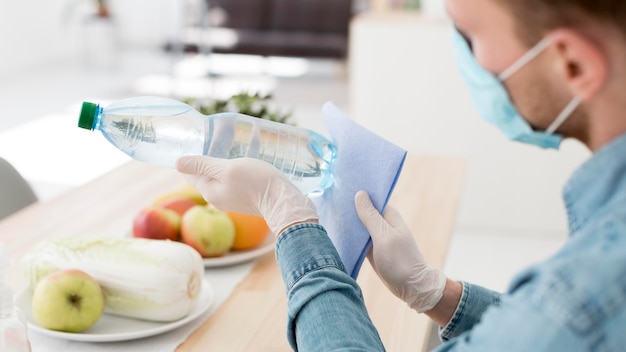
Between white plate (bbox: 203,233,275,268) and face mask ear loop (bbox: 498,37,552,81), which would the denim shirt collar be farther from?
white plate (bbox: 203,233,275,268)

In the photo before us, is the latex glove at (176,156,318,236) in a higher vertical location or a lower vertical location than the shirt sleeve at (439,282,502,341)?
higher

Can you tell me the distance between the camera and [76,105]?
5.84 meters

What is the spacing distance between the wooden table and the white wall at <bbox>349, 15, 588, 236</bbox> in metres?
1.42

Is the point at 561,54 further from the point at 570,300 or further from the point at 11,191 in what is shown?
the point at 11,191

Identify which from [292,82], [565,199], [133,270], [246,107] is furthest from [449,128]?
[292,82]

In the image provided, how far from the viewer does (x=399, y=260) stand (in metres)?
1.20

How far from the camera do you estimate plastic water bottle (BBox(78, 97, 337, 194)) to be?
1.25 m

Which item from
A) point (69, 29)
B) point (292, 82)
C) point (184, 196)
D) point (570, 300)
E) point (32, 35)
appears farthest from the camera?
point (69, 29)

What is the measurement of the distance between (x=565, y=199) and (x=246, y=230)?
2.53 ft

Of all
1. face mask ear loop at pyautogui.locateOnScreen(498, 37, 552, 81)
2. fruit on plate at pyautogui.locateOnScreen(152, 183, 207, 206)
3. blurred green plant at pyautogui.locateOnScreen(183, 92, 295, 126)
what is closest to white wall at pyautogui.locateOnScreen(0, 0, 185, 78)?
blurred green plant at pyautogui.locateOnScreen(183, 92, 295, 126)

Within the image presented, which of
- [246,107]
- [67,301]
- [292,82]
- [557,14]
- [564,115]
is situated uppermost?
[557,14]

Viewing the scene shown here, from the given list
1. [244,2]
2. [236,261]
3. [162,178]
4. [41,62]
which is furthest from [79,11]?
[236,261]

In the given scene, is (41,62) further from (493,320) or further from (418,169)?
(493,320)

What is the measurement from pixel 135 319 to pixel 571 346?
0.74m
